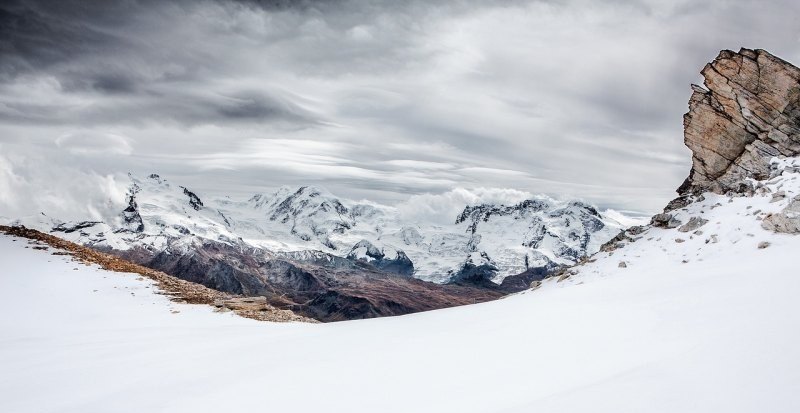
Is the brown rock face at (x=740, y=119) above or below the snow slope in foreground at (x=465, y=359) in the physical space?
above

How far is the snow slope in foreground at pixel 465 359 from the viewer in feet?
19.0

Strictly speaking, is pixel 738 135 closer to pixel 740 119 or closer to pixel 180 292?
pixel 740 119

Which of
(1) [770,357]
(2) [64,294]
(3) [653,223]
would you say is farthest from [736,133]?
Answer: (2) [64,294]

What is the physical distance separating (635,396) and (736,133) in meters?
36.3

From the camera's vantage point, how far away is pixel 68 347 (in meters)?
12.0

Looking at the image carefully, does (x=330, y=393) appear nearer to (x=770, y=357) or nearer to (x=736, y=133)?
(x=770, y=357)

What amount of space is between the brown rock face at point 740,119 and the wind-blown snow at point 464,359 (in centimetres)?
1856

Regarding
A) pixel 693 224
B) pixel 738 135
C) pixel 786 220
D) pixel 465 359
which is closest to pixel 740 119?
pixel 738 135

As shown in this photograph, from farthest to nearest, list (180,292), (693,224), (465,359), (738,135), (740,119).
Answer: (738,135), (740,119), (693,224), (180,292), (465,359)

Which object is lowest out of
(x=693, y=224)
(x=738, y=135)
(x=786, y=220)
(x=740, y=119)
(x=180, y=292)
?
(x=180, y=292)

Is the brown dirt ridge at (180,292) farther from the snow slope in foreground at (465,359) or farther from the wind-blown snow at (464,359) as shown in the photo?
the snow slope in foreground at (465,359)

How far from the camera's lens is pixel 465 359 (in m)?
8.59

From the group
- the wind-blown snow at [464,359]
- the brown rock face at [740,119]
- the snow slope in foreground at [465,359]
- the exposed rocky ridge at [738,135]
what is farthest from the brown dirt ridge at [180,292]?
the brown rock face at [740,119]

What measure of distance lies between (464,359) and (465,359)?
20 mm
